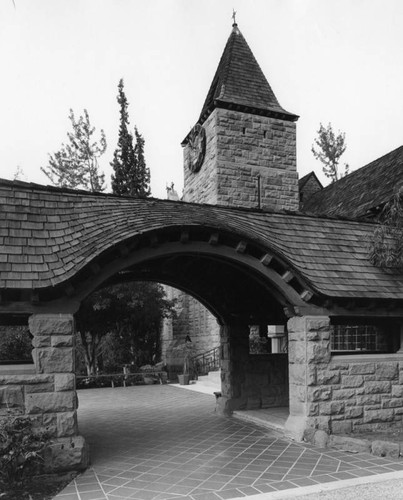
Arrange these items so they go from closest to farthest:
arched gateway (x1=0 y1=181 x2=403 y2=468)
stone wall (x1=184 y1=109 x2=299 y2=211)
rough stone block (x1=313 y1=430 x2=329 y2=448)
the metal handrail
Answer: arched gateway (x1=0 y1=181 x2=403 y2=468), rough stone block (x1=313 y1=430 x2=329 y2=448), stone wall (x1=184 y1=109 x2=299 y2=211), the metal handrail

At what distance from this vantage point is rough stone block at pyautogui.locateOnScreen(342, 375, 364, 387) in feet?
25.2

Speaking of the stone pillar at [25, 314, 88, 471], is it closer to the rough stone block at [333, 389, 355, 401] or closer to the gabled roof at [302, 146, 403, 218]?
the rough stone block at [333, 389, 355, 401]

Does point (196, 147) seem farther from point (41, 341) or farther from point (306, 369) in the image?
point (41, 341)

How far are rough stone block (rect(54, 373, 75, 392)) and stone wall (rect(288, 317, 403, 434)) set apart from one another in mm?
3496

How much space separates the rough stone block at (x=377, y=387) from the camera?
7812mm

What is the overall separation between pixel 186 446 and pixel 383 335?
4.05 m

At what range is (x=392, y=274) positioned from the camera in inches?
339

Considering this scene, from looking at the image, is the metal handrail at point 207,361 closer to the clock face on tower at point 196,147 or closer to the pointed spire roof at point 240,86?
the clock face on tower at point 196,147

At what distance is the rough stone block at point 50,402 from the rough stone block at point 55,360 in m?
0.29

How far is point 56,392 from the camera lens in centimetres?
608

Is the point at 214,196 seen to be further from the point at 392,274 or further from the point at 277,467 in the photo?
the point at 277,467

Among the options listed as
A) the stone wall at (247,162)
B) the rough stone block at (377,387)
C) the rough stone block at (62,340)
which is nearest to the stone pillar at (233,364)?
the rough stone block at (377,387)

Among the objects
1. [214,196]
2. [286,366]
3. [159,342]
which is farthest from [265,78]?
[286,366]

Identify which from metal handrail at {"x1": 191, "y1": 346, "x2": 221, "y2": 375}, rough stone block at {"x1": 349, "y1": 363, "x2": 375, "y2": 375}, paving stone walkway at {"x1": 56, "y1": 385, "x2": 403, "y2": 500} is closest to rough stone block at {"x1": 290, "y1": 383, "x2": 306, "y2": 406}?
paving stone walkway at {"x1": 56, "y1": 385, "x2": 403, "y2": 500}
